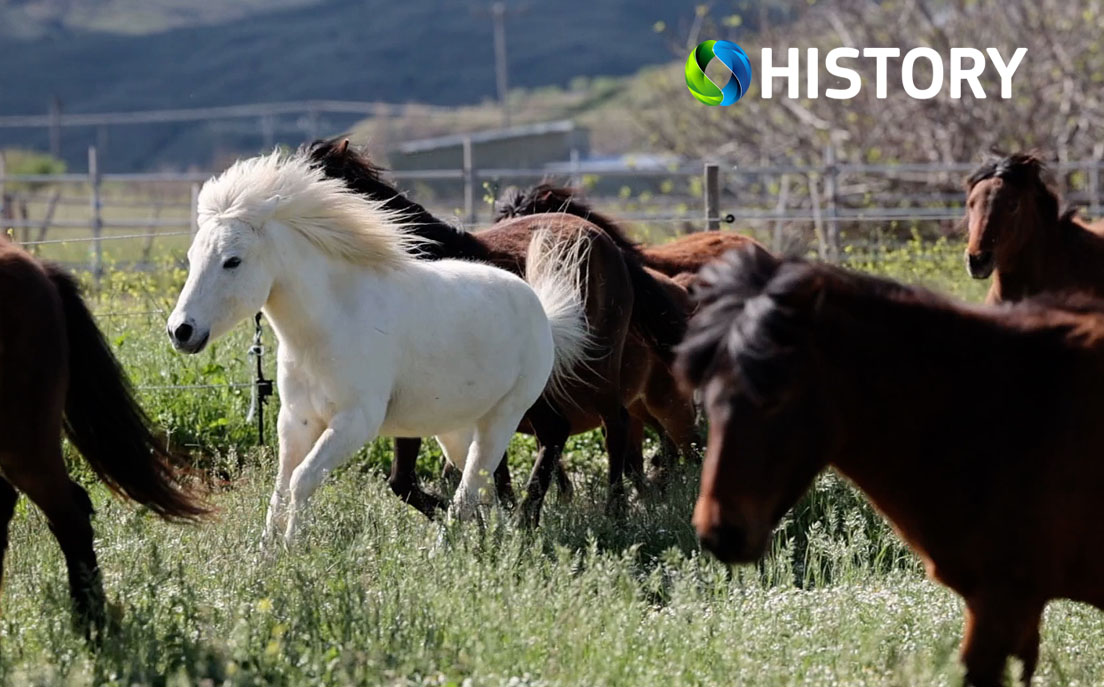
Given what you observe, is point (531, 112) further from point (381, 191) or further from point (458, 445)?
point (458, 445)

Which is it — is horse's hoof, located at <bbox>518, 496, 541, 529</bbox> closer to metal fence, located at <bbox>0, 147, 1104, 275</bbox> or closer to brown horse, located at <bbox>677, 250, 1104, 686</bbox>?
brown horse, located at <bbox>677, 250, 1104, 686</bbox>

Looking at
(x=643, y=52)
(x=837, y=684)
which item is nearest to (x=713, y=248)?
(x=837, y=684)

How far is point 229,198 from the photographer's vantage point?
20.6ft

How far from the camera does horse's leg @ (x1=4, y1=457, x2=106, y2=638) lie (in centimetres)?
511

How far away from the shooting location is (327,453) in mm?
6230

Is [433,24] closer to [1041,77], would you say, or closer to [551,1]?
[551,1]

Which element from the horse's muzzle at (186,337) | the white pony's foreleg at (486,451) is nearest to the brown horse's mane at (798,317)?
the horse's muzzle at (186,337)

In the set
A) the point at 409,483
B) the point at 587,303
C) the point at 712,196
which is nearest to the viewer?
the point at 409,483

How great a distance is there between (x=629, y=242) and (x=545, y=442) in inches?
70.8

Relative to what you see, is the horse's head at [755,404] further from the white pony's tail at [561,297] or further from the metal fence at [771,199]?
the metal fence at [771,199]

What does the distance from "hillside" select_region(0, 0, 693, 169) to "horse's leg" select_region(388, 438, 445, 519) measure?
62873 millimetres

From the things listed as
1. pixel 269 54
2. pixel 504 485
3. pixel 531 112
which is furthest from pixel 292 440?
pixel 269 54

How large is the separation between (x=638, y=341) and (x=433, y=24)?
8366cm

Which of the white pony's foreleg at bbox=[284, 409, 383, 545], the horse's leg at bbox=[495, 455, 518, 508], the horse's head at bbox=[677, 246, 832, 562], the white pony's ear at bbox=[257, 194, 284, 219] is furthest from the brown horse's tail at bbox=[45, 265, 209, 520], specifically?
the horse's head at bbox=[677, 246, 832, 562]
